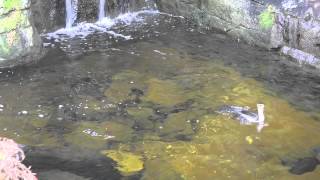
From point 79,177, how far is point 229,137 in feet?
6.23

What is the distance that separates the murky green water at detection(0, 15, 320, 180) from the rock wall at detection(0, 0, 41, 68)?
0.23 m

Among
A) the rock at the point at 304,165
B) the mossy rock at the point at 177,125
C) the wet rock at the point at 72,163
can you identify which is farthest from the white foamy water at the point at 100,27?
the rock at the point at 304,165

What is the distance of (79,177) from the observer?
4402mm

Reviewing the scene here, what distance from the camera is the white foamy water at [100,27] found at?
8484mm

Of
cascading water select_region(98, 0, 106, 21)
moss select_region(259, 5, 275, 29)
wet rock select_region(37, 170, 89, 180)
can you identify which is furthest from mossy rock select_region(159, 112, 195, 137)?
cascading water select_region(98, 0, 106, 21)

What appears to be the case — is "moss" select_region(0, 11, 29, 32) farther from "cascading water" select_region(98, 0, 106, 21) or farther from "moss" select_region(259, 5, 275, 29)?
"moss" select_region(259, 5, 275, 29)

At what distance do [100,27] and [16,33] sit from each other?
90.6 inches

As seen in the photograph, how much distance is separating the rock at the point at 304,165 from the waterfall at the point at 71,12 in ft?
17.9

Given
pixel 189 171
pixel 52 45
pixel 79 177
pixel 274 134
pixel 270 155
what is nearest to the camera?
pixel 79 177

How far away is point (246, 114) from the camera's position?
5.96m

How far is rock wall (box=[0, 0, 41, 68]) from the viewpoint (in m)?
6.80

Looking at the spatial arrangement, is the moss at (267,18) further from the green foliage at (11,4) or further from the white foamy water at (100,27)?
the green foliage at (11,4)

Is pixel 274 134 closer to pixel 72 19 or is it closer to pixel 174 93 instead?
pixel 174 93

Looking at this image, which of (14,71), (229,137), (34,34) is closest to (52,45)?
(34,34)
